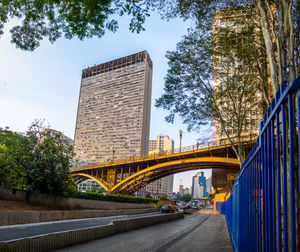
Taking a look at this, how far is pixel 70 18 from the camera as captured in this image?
24.2ft

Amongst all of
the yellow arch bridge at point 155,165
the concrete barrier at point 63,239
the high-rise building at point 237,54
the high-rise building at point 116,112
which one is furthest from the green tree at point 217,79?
the high-rise building at point 116,112

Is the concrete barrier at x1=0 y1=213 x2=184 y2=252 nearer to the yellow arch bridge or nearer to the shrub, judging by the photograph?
the shrub

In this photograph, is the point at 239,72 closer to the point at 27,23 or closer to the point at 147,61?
the point at 27,23

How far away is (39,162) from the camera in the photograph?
2066cm

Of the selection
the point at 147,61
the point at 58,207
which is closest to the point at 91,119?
the point at 147,61

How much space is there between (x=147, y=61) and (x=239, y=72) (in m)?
146

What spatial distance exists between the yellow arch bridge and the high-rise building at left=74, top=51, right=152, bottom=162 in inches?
3092

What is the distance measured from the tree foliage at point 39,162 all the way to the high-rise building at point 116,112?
118 meters

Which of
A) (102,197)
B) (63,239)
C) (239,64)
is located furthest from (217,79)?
(102,197)

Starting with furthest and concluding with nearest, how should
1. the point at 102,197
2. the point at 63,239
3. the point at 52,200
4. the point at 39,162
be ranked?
the point at 102,197 → the point at 52,200 → the point at 39,162 → the point at 63,239

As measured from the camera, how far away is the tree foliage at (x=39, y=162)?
20.3m

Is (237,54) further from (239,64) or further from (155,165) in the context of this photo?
(155,165)

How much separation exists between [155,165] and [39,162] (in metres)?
34.4

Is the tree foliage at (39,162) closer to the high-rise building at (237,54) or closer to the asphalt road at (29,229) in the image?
the asphalt road at (29,229)
